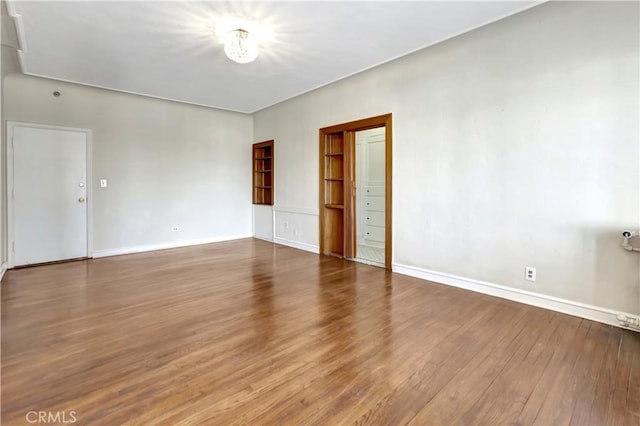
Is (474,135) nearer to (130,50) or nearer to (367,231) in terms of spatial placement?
(367,231)

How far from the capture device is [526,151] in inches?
118

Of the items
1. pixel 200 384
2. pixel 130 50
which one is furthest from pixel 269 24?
pixel 200 384

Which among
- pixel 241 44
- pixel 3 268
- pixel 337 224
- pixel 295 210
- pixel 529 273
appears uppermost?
pixel 241 44

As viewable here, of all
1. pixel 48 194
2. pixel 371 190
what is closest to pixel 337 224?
pixel 371 190

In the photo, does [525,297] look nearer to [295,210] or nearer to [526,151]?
[526,151]

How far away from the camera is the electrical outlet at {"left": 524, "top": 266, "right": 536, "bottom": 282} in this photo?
2.98m

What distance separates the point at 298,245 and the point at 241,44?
3.52 meters

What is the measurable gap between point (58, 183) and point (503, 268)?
5987 millimetres

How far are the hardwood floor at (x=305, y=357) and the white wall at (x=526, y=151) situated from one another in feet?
1.50

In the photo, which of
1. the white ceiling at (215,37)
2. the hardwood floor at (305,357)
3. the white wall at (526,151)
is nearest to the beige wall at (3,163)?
the white ceiling at (215,37)

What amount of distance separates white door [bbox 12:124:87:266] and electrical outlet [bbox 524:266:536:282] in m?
5.96

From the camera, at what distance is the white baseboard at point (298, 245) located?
549 cm

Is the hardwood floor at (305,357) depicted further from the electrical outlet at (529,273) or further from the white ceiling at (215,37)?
the white ceiling at (215,37)

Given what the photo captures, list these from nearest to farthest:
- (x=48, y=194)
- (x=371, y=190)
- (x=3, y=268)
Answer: (x=3, y=268)
(x=48, y=194)
(x=371, y=190)
